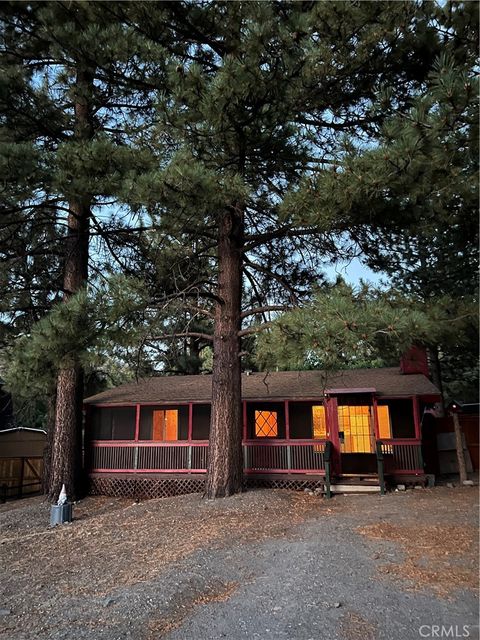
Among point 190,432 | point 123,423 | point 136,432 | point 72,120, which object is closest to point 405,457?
point 190,432

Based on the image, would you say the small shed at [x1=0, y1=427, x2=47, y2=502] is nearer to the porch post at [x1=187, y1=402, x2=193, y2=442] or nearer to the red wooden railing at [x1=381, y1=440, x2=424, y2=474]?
the porch post at [x1=187, y1=402, x2=193, y2=442]

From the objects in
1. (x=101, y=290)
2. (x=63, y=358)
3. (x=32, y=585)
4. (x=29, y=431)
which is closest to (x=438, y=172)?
(x=101, y=290)

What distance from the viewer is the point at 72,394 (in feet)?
Result: 36.8

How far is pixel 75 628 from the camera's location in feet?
12.3

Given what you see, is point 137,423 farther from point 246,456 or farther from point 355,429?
point 355,429

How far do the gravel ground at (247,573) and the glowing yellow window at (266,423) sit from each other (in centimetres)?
407

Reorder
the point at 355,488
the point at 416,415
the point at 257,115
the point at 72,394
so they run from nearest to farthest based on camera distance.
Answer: the point at 257,115
the point at 355,488
the point at 416,415
the point at 72,394

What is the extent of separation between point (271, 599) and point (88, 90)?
33.4 ft

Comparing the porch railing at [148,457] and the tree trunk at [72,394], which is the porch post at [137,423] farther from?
the tree trunk at [72,394]

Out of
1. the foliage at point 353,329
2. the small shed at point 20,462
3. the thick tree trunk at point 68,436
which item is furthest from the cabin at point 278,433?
the foliage at point 353,329

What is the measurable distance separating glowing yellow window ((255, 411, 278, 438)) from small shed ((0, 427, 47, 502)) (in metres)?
7.67

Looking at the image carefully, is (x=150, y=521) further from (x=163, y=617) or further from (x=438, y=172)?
(x=438, y=172)

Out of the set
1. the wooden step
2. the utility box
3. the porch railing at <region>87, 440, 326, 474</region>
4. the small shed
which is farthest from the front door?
the small shed

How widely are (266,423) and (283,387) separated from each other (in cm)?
113
